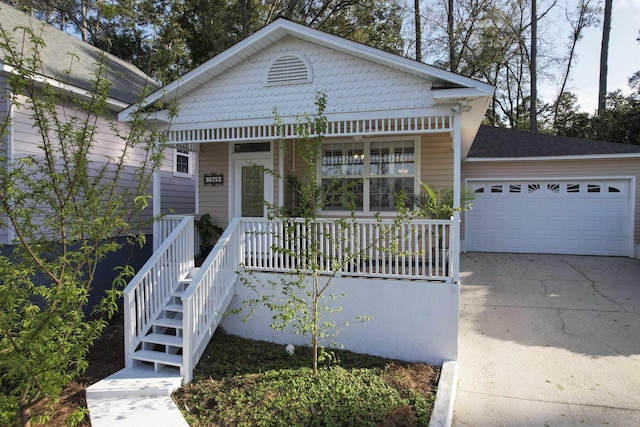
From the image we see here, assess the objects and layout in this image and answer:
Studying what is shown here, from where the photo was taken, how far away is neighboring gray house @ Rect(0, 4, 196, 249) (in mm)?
6133

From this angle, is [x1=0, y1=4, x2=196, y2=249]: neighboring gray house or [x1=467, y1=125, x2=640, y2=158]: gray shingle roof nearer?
[x1=0, y1=4, x2=196, y2=249]: neighboring gray house

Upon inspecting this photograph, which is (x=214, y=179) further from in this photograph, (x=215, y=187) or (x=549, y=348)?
(x=549, y=348)

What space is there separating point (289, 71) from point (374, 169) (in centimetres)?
251

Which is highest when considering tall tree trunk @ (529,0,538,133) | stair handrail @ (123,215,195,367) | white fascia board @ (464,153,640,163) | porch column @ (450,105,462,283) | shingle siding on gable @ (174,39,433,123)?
tall tree trunk @ (529,0,538,133)

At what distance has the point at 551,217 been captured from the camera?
10.3 meters

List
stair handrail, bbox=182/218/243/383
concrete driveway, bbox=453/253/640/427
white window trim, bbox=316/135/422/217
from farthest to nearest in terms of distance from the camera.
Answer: white window trim, bbox=316/135/422/217 < stair handrail, bbox=182/218/243/383 < concrete driveway, bbox=453/253/640/427

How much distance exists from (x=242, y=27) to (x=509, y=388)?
17.3 m

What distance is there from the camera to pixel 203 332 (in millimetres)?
4926

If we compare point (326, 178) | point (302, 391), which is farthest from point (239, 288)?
point (326, 178)

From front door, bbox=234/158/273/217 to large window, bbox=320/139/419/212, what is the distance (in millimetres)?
1351

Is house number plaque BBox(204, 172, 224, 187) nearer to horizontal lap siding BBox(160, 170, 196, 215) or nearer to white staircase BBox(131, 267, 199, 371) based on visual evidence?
horizontal lap siding BBox(160, 170, 196, 215)

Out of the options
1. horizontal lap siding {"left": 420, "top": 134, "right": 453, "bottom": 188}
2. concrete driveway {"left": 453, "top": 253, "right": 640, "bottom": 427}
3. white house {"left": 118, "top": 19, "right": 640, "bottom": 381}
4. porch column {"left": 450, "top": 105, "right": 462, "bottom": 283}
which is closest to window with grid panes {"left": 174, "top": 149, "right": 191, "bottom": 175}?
white house {"left": 118, "top": 19, "right": 640, "bottom": 381}

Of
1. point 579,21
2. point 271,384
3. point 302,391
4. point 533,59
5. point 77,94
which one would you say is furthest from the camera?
point 579,21

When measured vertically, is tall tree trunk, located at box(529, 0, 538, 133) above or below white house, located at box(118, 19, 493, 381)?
above
